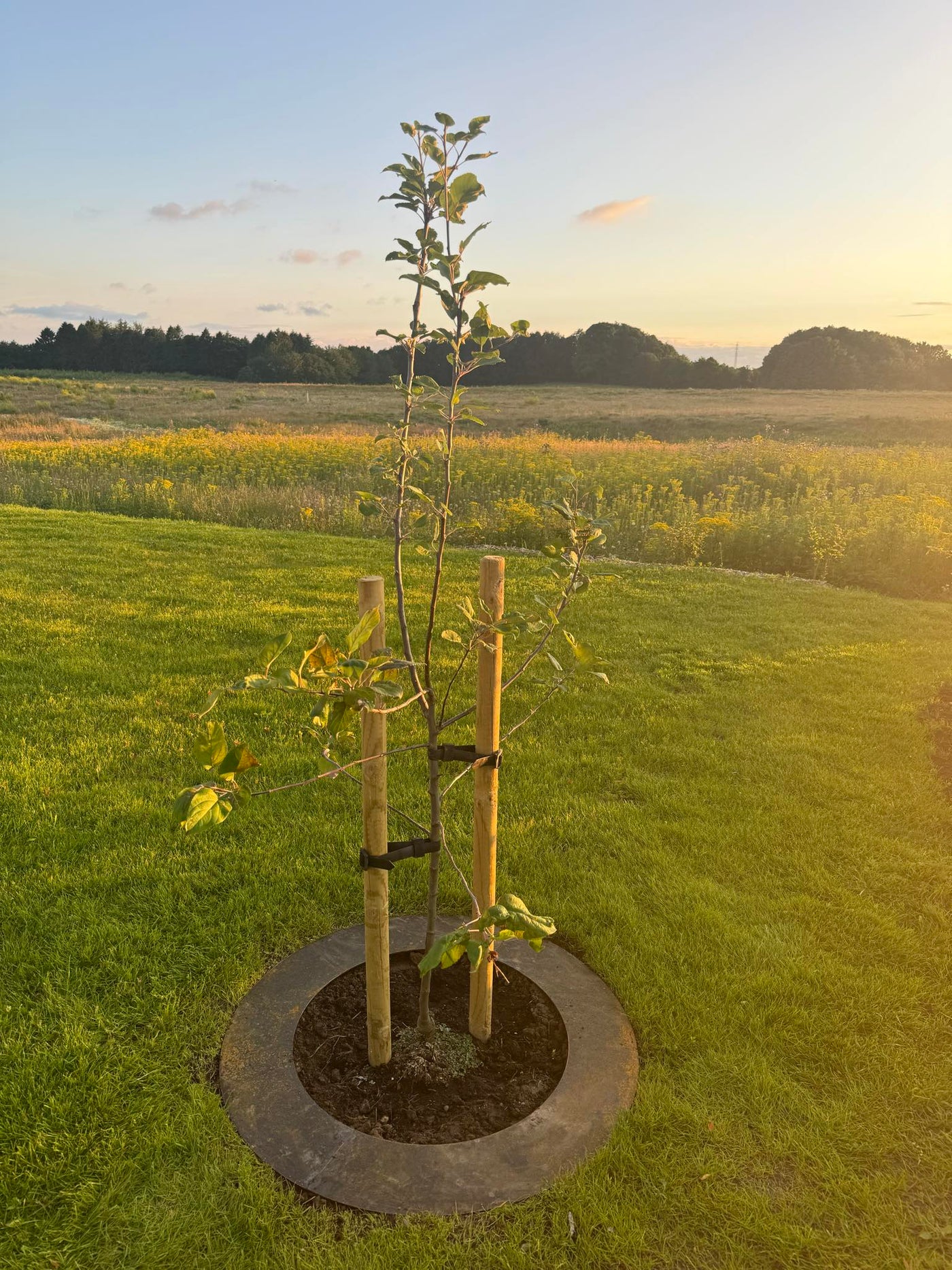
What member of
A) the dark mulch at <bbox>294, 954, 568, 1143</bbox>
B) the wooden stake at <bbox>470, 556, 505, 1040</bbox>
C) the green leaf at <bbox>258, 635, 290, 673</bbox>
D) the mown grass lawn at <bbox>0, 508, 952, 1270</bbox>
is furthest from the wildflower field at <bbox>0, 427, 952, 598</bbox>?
the green leaf at <bbox>258, 635, 290, 673</bbox>

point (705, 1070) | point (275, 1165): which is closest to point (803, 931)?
point (705, 1070)

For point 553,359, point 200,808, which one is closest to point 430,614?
point 200,808

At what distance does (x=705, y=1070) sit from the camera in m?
2.23

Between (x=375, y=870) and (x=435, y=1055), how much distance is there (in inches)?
25.8

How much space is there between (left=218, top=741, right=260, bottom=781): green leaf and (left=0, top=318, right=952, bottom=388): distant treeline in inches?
2069

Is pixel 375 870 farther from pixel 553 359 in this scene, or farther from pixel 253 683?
pixel 553 359

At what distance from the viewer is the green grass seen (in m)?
26.7

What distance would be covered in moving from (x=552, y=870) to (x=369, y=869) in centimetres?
132

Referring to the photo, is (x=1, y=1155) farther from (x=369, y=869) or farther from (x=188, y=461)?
(x=188, y=461)

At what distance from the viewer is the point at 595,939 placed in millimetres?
2762

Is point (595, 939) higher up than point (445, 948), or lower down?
lower down

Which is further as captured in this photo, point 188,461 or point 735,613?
point 188,461

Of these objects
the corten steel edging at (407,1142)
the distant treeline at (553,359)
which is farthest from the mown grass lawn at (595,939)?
the distant treeline at (553,359)

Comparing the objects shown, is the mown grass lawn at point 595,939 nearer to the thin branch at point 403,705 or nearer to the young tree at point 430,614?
the young tree at point 430,614
